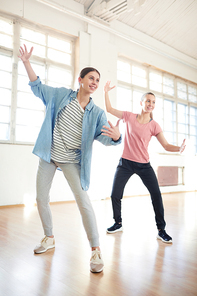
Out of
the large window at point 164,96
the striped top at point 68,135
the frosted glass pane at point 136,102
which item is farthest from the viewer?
the frosted glass pane at point 136,102

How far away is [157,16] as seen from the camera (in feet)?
21.1

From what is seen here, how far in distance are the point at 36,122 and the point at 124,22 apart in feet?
10.4

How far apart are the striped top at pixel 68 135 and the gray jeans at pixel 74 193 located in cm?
7

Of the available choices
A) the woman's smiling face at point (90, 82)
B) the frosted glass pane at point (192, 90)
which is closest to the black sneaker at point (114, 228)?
the woman's smiling face at point (90, 82)

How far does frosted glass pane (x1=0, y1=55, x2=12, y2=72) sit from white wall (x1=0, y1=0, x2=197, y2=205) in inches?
29.4

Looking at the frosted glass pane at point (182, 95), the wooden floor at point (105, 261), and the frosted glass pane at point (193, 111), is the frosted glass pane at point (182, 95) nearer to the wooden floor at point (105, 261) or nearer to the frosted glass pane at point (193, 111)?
the frosted glass pane at point (193, 111)

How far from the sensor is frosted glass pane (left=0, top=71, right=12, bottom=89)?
468 cm

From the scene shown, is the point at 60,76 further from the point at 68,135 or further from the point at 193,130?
the point at 193,130

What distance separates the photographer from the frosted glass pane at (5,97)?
15.3 feet

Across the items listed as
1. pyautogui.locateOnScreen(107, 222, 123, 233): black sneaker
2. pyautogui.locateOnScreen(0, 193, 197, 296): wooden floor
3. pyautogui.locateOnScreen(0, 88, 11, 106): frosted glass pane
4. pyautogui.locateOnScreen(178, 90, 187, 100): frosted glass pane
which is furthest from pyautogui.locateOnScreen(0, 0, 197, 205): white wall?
pyautogui.locateOnScreen(107, 222, 123, 233): black sneaker

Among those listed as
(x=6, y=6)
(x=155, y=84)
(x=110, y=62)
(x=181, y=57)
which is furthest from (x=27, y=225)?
(x=181, y=57)

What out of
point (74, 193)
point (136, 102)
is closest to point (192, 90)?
point (136, 102)

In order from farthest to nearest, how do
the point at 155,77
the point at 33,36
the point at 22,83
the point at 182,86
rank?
the point at 182,86, the point at 155,77, the point at 33,36, the point at 22,83

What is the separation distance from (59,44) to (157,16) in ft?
8.47
